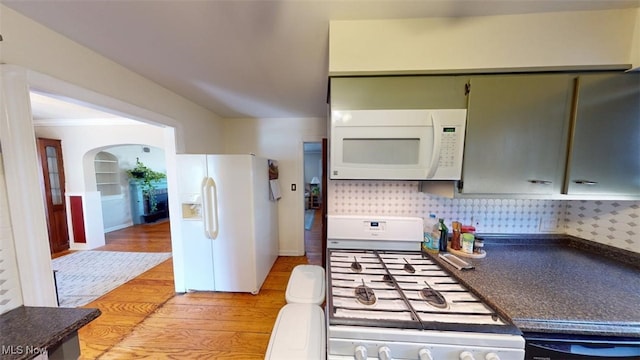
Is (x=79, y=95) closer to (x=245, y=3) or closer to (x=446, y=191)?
(x=245, y=3)

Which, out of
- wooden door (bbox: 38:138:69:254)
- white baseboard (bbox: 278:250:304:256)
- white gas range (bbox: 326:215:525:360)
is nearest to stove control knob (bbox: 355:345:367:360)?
white gas range (bbox: 326:215:525:360)

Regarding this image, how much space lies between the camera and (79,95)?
52.6 inches

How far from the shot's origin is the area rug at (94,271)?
2.34 meters

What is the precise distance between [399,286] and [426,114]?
907mm

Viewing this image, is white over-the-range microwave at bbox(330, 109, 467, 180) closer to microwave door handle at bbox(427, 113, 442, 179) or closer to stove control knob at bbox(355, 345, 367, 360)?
microwave door handle at bbox(427, 113, 442, 179)

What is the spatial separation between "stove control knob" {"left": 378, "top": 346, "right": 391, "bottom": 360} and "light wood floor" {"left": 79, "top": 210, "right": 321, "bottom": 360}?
4.35 feet

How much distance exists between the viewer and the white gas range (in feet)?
2.47

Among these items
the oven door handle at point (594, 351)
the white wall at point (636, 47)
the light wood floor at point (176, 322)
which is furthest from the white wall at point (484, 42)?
the light wood floor at point (176, 322)

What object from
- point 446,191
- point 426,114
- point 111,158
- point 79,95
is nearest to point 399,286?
point 446,191

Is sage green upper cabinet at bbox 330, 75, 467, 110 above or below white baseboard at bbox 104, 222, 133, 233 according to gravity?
above

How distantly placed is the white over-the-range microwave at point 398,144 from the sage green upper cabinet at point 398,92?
1.6 inches

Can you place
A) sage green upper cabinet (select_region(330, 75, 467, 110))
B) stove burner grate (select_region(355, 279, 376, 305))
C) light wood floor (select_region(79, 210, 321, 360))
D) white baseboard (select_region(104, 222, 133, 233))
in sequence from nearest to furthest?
stove burner grate (select_region(355, 279, 376, 305)) < sage green upper cabinet (select_region(330, 75, 467, 110)) < light wood floor (select_region(79, 210, 321, 360)) < white baseboard (select_region(104, 222, 133, 233))

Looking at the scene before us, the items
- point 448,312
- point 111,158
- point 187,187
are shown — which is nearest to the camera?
point 448,312

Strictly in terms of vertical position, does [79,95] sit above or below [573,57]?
below
